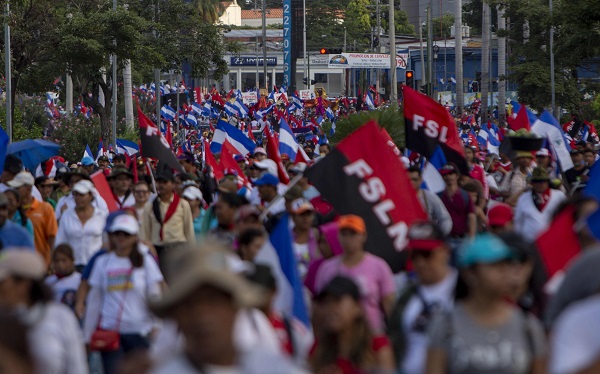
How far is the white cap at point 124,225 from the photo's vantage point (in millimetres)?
7926

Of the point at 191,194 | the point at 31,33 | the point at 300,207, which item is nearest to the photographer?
the point at 300,207

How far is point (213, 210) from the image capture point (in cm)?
1054

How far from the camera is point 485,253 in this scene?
5000 millimetres

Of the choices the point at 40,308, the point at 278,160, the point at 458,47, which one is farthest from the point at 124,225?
the point at 458,47

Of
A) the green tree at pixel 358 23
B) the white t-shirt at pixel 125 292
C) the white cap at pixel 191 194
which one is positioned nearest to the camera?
the white t-shirt at pixel 125 292

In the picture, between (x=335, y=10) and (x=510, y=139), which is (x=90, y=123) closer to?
(x=510, y=139)

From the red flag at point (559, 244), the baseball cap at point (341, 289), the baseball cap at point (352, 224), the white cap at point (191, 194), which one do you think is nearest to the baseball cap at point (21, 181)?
the white cap at point (191, 194)

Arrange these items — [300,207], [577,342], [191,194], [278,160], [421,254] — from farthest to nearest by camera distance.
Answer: [278,160]
[191,194]
[300,207]
[421,254]
[577,342]

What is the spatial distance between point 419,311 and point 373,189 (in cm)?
301

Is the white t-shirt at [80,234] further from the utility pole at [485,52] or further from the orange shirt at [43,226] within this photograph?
the utility pole at [485,52]

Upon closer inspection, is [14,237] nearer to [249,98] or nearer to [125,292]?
[125,292]

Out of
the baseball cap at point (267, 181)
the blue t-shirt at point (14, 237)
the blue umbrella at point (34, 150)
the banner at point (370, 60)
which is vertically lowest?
the banner at point (370, 60)

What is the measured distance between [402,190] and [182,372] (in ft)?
18.6

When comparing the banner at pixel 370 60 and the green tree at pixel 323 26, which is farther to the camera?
the green tree at pixel 323 26
